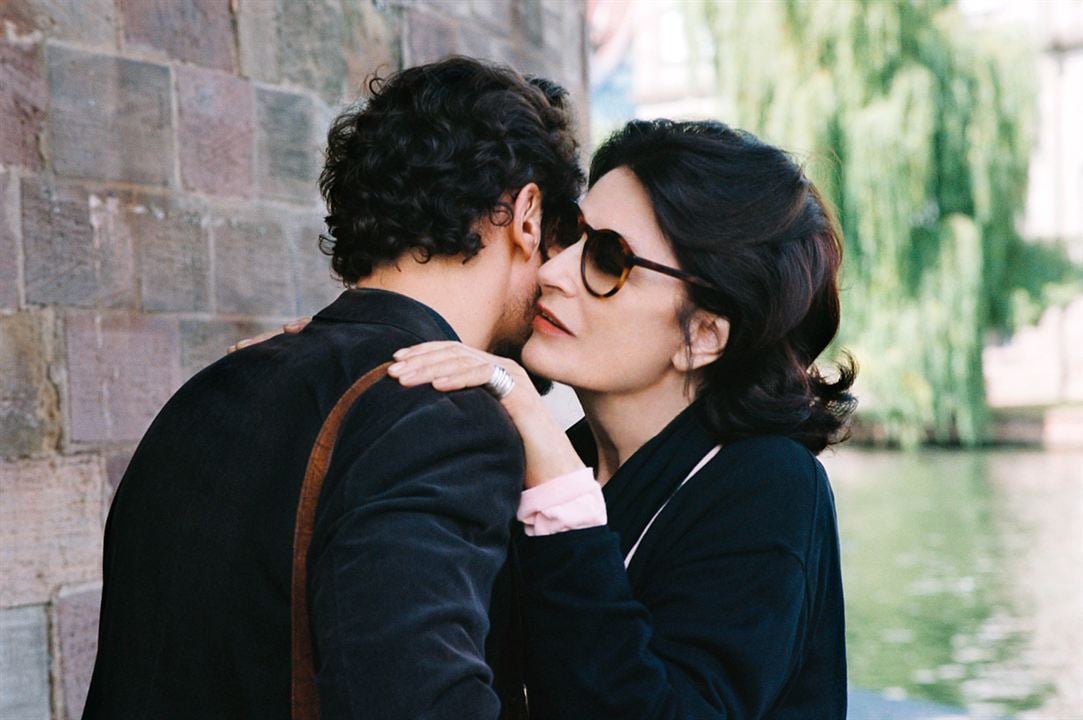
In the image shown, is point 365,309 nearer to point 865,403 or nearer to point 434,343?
point 434,343

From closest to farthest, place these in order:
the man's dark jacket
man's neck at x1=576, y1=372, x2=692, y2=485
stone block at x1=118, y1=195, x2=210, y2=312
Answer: the man's dark jacket
man's neck at x1=576, y1=372, x2=692, y2=485
stone block at x1=118, y1=195, x2=210, y2=312

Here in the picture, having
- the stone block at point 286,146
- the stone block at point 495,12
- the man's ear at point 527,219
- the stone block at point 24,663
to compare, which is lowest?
the stone block at point 24,663

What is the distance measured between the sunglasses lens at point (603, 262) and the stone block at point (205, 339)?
61.7 inches

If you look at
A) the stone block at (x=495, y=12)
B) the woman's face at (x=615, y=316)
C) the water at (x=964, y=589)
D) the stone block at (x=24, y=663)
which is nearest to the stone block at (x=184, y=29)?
the stone block at (x=495, y=12)

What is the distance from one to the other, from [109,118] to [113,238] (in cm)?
27

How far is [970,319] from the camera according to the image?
15.1 m

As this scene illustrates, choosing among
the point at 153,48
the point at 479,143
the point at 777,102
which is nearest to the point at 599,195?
the point at 479,143

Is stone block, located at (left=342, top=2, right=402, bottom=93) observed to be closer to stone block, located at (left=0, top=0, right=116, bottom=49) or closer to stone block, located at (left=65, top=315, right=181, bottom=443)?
stone block, located at (left=0, top=0, right=116, bottom=49)

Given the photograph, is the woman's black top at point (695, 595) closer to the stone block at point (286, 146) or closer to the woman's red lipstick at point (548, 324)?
the woman's red lipstick at point (548, 324)

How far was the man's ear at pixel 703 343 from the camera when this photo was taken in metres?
1.76

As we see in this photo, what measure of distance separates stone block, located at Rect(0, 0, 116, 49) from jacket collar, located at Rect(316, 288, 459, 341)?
66.2 inches

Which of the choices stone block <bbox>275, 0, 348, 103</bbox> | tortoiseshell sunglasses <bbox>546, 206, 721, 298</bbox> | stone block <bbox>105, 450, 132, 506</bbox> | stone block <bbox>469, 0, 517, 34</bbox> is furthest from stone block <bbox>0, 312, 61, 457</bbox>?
stone block <bbox>469, 0, 517, 34</bbox>

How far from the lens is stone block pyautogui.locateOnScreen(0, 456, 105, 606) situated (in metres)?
2.66

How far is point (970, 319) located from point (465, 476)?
48.4 feet
